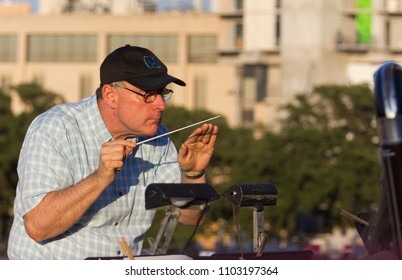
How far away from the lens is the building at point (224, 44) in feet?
361

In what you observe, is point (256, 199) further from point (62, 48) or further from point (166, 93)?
point (62, 48)

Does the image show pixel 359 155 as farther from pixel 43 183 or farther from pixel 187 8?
pixel 43 183

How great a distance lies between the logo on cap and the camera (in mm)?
6570

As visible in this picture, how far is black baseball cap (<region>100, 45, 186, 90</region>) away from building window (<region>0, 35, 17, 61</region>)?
11863 cm

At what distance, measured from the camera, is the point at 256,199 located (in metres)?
6.02

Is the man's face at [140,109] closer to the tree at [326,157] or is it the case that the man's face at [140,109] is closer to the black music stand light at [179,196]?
the black music stand light at [179,196]

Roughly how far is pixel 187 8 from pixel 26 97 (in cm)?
4650

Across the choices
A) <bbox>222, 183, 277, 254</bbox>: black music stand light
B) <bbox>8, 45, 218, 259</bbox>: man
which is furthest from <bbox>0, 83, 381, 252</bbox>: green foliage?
<bbox>222, 183, 277, 254</bbox>: black music stand light

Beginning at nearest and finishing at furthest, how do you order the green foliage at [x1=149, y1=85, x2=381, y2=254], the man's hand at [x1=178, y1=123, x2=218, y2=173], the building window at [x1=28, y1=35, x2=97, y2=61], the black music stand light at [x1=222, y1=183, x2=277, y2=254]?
1. the black music stand light at [x1=222, y1=183, x2=277, y2=254]
2. the man's hand at [x1=178, y1=123, x2=218, y2=173]
3. the green foliage at [x1=149, y1=85, x2=381, y2=254]
4. the building window at [x1=28, y1=35, x2=97, y2=61]

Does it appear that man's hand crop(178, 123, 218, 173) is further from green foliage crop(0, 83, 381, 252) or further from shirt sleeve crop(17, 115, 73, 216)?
green foliage crop(0, 83, 381, 252)

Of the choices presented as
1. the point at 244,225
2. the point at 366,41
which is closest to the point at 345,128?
the point at 244,225

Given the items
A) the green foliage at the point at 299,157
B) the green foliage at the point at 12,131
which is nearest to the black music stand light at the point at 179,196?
the green foliage at the point at 299,157

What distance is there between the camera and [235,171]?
256 ft
